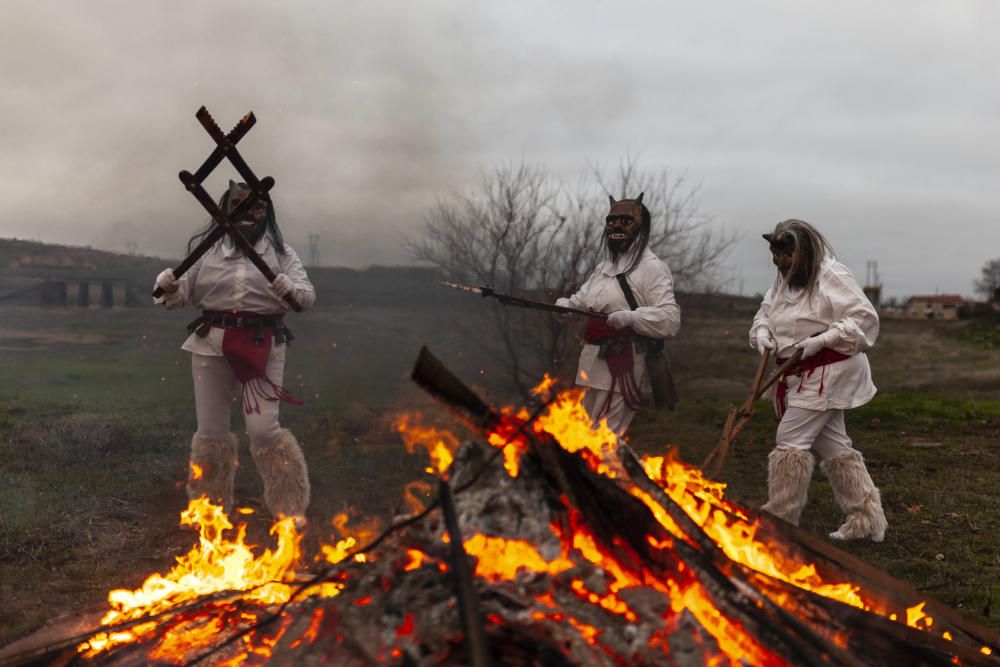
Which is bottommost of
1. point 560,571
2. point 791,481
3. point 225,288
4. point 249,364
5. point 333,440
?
point 333,440

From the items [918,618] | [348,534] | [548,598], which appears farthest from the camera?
[348,534]

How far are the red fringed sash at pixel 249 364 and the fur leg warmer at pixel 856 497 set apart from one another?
366 centimetres

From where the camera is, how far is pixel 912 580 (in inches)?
176

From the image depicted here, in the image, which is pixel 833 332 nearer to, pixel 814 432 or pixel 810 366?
pixel 810 366

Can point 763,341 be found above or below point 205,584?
above

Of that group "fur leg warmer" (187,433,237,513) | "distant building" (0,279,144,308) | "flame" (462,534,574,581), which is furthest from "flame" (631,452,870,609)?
"distant building" (0,279,144,308)

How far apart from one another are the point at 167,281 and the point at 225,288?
14.9 inches

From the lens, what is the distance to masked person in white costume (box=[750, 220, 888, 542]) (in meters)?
4.70

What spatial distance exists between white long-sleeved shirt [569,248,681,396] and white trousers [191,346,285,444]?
2.18 meters

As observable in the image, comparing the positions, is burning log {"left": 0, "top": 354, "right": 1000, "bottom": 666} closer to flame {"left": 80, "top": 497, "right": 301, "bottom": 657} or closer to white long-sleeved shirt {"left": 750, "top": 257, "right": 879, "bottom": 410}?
flame {"left": 80, "top": 497, "right": 301, "bottom": 657}

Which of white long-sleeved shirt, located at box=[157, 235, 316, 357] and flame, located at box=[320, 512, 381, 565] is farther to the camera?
white long-sleeved shirt, located at box=[157, 235, 316, 357]

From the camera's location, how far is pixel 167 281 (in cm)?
455

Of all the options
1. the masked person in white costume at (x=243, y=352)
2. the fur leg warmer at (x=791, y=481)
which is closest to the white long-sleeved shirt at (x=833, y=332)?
the fur leg warmer at (x=791, y=481)

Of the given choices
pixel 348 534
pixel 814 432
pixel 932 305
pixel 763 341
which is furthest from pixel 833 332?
pixel 932 305
